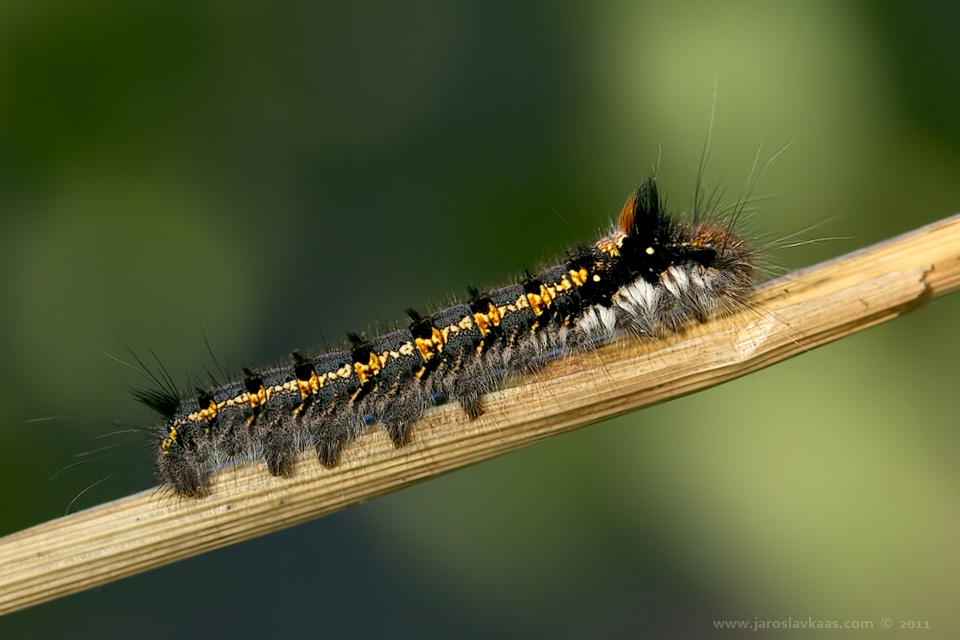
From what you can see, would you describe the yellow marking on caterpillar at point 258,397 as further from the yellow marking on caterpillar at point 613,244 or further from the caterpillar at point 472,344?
the yellow marking on caterpillar at point 613,244

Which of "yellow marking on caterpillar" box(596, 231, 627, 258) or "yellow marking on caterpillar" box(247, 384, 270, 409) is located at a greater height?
"yellow marking on caterpillar" box(596, 231, 627, 258)

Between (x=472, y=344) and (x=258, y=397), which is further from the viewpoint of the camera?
(x=258, y=397)

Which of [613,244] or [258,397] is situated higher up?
[613,244]

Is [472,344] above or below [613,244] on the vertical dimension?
below

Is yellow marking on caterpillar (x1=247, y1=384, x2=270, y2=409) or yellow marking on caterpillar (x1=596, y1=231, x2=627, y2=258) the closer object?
yellow marking on caterpillar (x1=596, y1=231, x2=627, y2=258)

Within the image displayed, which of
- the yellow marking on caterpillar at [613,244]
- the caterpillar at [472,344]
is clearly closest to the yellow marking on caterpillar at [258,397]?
the caterpillar at [472,344]

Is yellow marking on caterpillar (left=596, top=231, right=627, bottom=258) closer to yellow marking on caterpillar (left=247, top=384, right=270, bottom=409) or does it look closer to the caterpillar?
the caterpillar

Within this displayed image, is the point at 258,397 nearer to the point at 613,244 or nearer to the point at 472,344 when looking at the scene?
the point at 472,344

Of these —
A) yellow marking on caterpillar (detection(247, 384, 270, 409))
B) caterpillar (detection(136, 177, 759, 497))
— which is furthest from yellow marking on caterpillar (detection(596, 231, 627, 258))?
yellow marking on caterpillar (detection(247, 384, 270, 409))

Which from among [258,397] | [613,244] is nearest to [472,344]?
[613,244]
